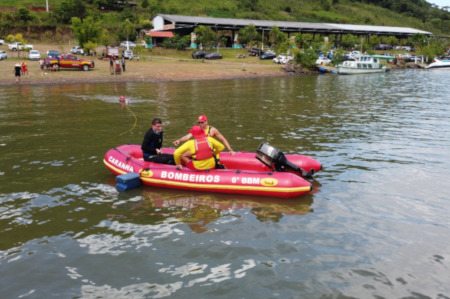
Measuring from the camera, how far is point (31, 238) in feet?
28.1

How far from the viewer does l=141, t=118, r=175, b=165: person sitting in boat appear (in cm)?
1175

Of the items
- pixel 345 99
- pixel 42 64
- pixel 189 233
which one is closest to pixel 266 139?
pixel 189 233

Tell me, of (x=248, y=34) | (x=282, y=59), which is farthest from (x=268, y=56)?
(x=248, y=34)

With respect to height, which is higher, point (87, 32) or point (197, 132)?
point (87, 32)

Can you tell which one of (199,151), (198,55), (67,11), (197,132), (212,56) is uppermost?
(67,11)

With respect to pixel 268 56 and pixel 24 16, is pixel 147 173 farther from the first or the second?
pixel 24 16

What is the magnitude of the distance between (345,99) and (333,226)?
23375 millimetres

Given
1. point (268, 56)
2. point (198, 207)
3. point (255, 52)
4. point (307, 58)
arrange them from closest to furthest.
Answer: point (198, 207) → point (307, 58) → point (268, 56) → point (255, 52)

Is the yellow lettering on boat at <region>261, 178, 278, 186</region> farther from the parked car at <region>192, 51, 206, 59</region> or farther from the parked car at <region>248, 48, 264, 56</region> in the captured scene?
the parked car at <region>248, 48, 264, 56</region>

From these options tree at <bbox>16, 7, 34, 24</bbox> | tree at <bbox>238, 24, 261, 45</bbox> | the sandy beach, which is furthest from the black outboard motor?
tree at <bbox>16, 7, 34, 24</bbox>

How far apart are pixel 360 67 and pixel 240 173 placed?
53125mm

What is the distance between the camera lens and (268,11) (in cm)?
12219

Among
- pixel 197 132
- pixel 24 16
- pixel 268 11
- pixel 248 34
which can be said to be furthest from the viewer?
pixel 268 11

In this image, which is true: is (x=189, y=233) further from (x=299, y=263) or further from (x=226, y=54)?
(x=226, y=54)
